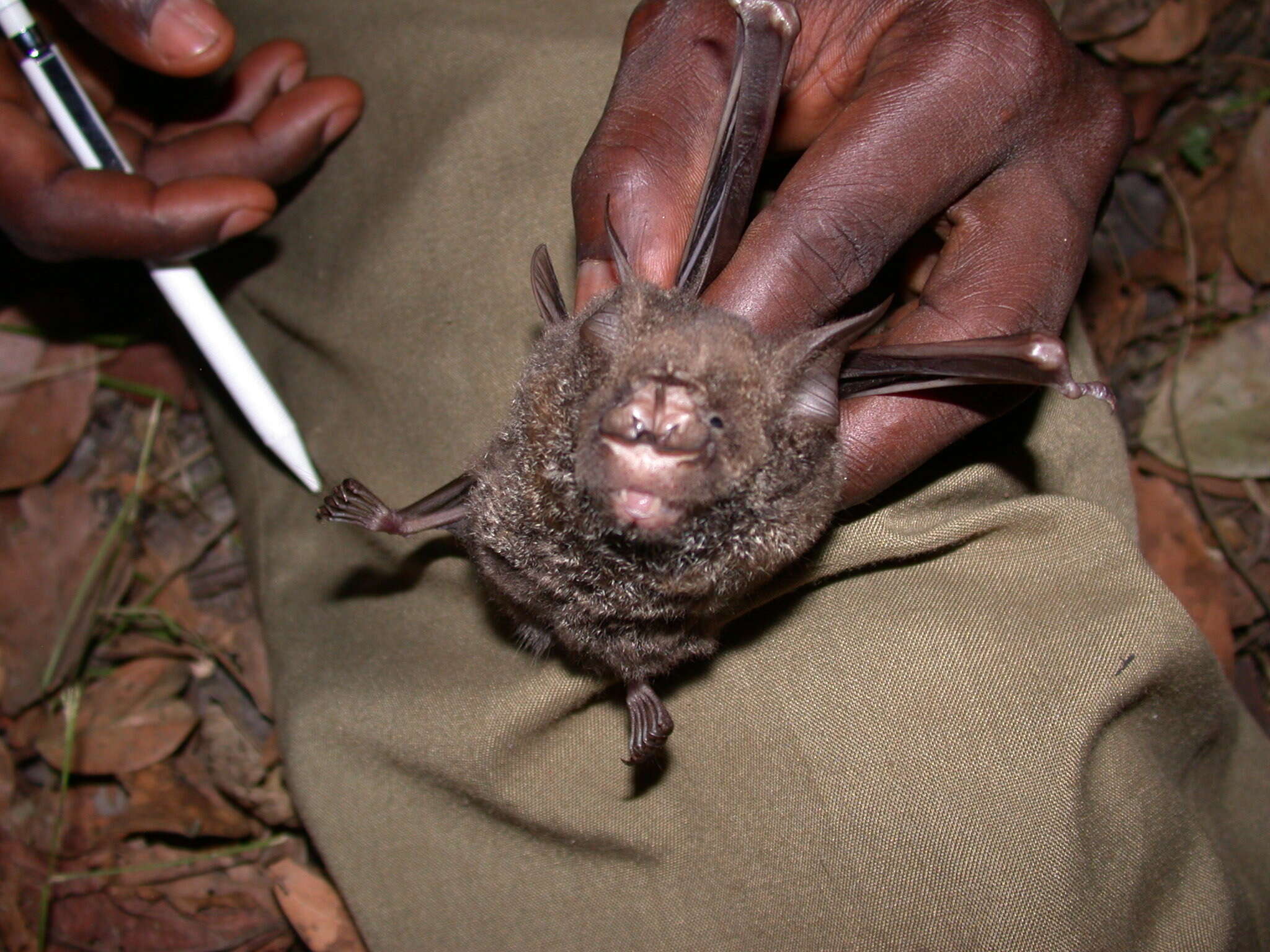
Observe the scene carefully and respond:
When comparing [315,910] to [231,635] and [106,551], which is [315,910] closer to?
[231,635]

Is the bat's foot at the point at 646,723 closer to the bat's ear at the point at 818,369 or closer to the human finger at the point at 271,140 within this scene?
the bat's ear at the point at 818,369

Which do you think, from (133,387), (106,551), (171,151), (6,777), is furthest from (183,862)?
(171,151)

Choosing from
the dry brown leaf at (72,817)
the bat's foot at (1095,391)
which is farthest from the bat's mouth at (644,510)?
the dry brown leaf at (72,817)

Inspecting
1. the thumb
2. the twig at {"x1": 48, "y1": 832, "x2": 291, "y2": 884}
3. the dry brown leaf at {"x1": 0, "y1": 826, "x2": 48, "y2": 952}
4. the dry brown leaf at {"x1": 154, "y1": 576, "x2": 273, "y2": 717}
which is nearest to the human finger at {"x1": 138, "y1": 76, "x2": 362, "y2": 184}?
the thumb

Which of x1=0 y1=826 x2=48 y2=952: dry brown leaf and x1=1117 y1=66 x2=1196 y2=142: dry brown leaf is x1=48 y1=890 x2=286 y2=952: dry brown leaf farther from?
x1=1117 y1=66 x2=1196 y2=142: dry brown leaf

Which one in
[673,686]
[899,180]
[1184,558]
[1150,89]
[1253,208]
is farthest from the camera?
[1150,89]

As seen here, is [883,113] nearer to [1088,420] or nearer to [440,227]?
[1088,420]
